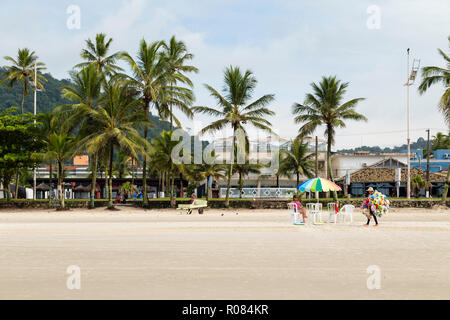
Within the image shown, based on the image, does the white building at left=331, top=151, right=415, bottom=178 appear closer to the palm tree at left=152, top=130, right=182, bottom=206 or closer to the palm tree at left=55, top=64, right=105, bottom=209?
→ the palm tree at left=152, top=130, right=182, bottom=206

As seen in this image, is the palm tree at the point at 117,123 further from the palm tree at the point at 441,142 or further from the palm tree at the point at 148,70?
the palm tree at the point at 441,142

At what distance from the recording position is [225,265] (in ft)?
27.0

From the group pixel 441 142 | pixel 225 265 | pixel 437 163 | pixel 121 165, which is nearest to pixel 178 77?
pixel 225 265

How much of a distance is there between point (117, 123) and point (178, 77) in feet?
17.3

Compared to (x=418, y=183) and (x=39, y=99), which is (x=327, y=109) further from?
(x=39, y=99)

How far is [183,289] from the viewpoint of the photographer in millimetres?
6297

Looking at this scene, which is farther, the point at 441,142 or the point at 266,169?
the point at 441,142

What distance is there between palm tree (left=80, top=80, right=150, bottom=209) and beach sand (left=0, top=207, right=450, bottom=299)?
15176 mm

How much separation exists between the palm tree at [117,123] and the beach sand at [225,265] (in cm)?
1518

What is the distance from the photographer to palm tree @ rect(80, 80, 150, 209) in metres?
29.0

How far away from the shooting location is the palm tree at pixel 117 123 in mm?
28984

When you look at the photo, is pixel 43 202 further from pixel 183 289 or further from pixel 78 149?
pixel 183 289

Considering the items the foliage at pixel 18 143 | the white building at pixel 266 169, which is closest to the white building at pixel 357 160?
the white building at pixel 266 169

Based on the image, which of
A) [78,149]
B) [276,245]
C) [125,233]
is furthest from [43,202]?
[276,245]
